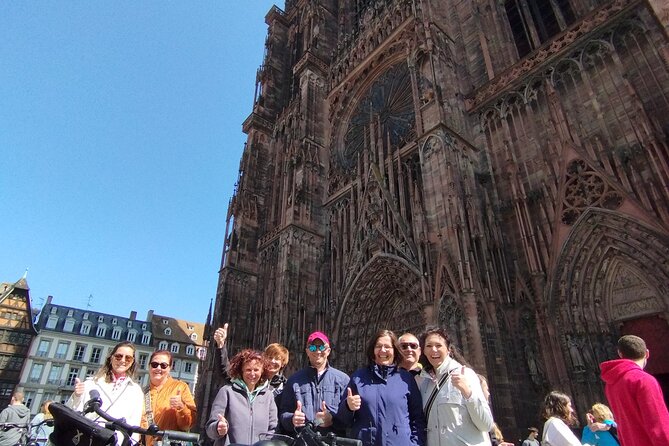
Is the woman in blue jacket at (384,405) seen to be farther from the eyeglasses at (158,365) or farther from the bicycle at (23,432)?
the bicycle at (23,432)

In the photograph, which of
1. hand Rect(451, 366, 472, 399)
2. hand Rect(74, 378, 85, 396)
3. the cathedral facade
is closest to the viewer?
hand Rect(451, 366, 472, 399)

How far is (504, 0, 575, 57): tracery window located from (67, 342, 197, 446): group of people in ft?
41.0

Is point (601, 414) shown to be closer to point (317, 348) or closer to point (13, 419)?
point (317, 348)

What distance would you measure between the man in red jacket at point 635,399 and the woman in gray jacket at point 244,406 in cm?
253

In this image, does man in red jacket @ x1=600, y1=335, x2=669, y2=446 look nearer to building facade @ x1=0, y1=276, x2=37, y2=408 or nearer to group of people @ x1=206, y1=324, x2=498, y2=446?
group of people @ x1=206, y1=324, x2=498, y2=446

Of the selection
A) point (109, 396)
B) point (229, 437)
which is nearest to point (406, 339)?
point (229, 437)

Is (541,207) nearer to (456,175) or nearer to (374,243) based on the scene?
(456,175)

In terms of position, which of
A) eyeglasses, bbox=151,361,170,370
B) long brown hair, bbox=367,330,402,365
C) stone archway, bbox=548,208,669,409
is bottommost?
eyeglasses, bbox=151,361,170,370

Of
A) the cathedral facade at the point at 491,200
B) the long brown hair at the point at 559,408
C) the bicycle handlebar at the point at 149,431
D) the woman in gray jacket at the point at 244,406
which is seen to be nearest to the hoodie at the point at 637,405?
the long brown hair at the point at 559,408

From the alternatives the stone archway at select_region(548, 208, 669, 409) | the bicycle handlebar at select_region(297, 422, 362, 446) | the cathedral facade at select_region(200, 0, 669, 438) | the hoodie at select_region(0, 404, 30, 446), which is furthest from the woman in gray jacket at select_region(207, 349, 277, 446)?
the stone archway at select_region(548, 208, 669, 409)

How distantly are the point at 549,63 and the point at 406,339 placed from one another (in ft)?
33.6

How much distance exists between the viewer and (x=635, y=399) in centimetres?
262

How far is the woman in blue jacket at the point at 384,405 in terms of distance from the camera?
8.92 ft

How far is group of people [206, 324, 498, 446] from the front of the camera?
2.62m
